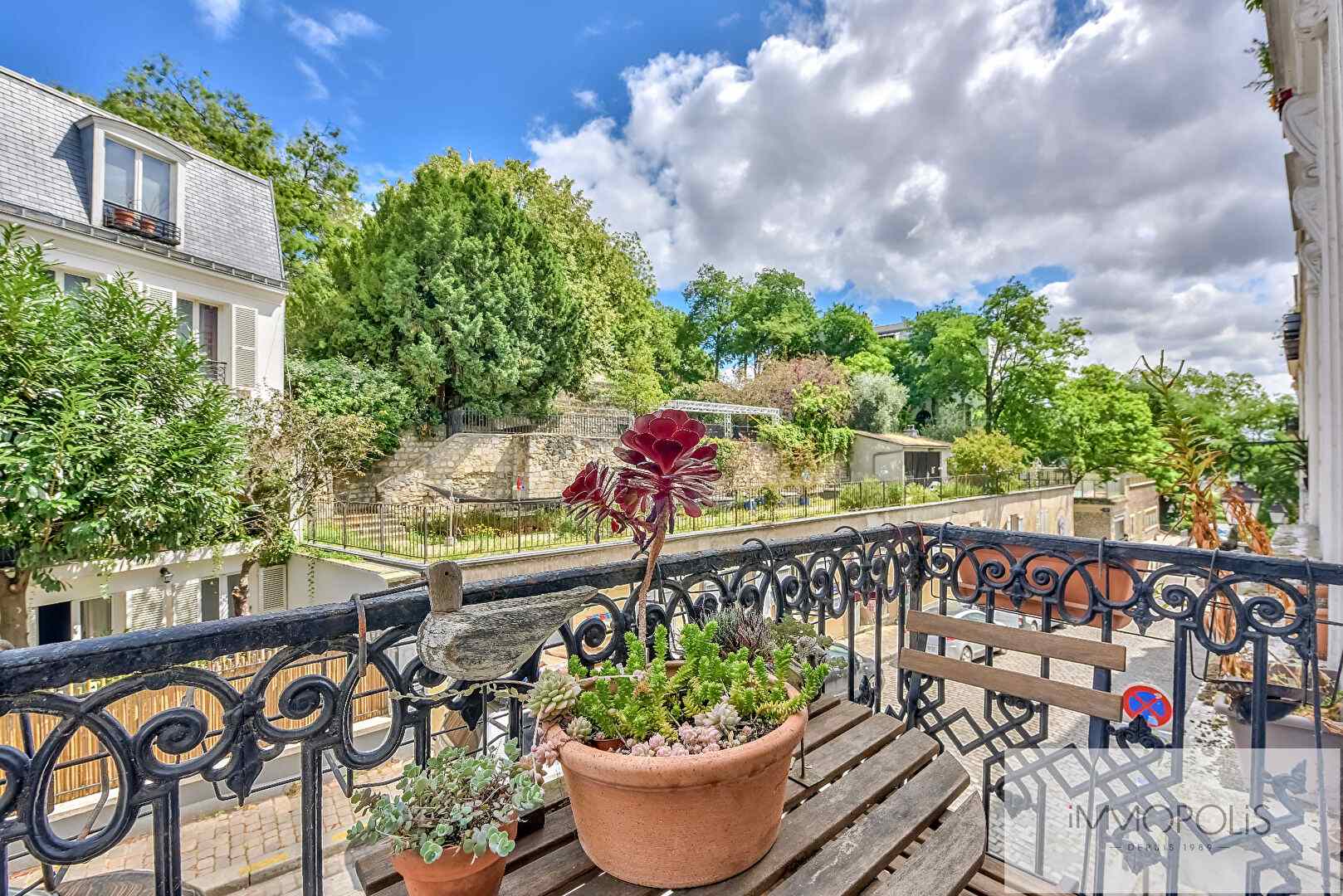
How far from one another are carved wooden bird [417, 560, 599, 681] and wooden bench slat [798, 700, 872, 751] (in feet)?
2.46

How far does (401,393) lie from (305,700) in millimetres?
14953

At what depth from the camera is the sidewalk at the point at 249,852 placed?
474cm

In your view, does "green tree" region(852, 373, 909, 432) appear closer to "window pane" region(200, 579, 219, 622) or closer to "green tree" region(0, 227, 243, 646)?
"window pane" region(200, 579, 219, 622)

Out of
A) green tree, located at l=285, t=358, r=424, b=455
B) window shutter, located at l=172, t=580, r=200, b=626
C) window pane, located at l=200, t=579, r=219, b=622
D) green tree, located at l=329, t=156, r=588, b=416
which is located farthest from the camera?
green tree, located at l=329, t=156, r=588, b=416

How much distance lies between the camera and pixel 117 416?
→ 6.64 metres

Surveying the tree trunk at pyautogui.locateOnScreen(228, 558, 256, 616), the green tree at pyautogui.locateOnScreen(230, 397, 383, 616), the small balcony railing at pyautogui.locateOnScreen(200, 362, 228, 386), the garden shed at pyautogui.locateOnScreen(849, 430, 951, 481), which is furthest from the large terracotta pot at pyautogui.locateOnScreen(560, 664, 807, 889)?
the garden shed at pyautogui.locateOnScreen(849, 430, 951, 481)

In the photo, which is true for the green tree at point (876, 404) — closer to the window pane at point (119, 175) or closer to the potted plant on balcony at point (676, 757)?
the window pane at point (119, 175)

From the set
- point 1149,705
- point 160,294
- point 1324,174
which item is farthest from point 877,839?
point 160,294

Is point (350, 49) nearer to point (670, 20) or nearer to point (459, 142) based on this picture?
point (459, 142)

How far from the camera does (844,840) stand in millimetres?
1189

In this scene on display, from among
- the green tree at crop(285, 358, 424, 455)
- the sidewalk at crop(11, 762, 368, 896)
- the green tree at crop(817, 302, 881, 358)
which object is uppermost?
the green tree at crop(817, 302, 881, 358)

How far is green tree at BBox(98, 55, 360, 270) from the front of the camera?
15617mm

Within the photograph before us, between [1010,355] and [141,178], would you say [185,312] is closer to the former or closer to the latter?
[141,178]

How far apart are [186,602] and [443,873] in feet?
40.7
